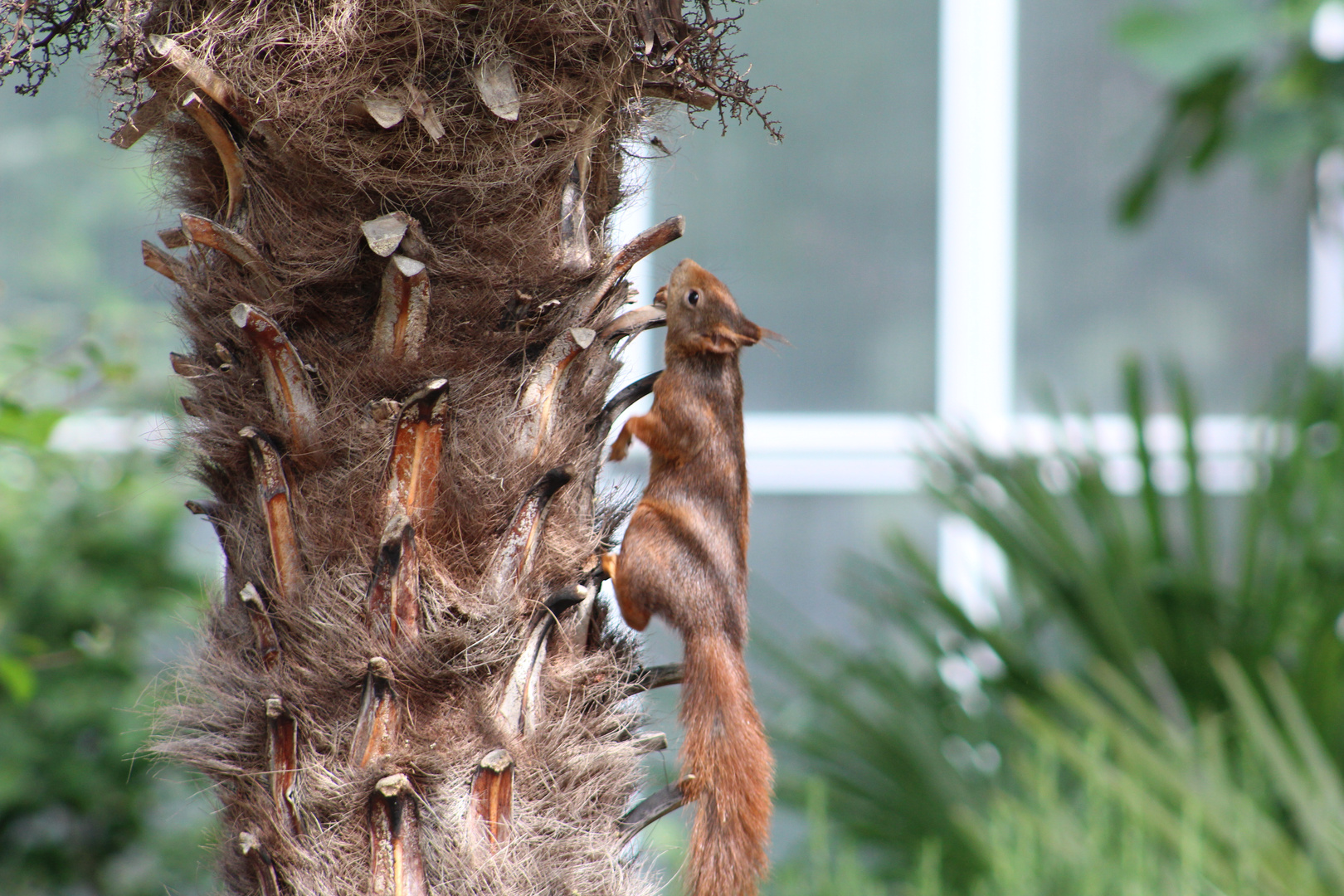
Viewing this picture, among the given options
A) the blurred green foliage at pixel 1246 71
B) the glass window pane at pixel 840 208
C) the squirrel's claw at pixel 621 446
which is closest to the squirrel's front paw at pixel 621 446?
the squirrel's claw at pixel 621 446

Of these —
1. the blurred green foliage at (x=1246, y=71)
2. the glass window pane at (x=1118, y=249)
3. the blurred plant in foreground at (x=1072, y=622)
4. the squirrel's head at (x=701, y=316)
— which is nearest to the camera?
the squirrel's head at (x=701, y=316)

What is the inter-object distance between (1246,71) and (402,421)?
380cm

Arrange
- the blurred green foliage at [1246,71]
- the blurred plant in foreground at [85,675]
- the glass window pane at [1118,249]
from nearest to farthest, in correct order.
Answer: the blurred plant in foreground at [85,675]
the blurred green foliage at [1246,71]
the glass window pane at [1118,249]

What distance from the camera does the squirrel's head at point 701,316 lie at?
45.9 inches

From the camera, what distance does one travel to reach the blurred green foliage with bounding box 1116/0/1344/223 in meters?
3.46

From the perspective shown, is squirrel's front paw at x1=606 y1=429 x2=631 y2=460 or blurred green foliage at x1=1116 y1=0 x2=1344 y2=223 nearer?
squirrel's front paw at x1=606 y1=429 x2=631 y2=460

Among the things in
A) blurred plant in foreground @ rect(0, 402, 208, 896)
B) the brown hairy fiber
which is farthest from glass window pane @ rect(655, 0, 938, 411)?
the brown hairy fiber

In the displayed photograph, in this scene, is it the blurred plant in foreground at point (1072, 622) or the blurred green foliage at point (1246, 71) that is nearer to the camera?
the blurred plant in foreground at point (1072, 622)

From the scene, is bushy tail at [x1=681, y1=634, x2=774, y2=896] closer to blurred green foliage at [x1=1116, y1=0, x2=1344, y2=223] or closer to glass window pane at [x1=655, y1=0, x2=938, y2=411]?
blurred green foliage at [x1=1116, y1=0, x2=1344, y2=223]

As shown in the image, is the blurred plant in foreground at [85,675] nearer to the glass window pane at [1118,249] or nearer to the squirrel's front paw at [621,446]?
the squirrel's front paw at [621,446]

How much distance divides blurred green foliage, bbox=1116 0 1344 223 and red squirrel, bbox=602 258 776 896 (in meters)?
3.03

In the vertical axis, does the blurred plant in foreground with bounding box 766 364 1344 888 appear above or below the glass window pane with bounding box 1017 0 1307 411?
below

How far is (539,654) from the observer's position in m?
1.09

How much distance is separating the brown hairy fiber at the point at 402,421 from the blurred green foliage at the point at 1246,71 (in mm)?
2982
